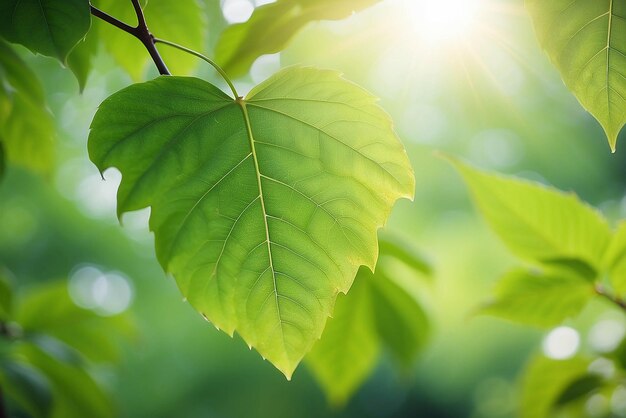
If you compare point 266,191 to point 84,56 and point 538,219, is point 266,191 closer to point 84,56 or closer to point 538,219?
point 84,56

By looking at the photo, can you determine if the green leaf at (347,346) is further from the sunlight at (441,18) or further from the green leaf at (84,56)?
the green leaf at (84,56)

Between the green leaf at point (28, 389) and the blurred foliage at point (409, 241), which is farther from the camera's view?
the blurred foliage at point (409, 241)

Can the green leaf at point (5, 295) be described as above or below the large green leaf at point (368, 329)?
below

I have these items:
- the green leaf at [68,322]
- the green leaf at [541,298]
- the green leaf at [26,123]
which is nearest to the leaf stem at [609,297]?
the green leaf at [541,298]

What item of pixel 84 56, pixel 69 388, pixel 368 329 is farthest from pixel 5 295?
pixel 368 329

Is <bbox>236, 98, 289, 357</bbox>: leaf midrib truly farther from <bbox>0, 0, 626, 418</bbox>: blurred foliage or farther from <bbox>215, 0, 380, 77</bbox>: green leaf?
<bbox>0, 0, 626, 418</bbox>: blurred foliage

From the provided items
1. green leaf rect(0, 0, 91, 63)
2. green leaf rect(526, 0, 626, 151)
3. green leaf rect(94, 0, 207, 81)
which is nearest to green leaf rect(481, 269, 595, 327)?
green leaf rect(526, 0, 626, 151)
